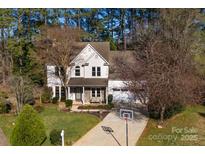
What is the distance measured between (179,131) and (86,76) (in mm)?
13480

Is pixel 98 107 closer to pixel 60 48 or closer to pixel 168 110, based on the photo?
pixel 60 48

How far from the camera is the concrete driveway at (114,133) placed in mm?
19719

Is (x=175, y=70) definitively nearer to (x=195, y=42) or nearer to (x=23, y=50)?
(x=195, y=42)

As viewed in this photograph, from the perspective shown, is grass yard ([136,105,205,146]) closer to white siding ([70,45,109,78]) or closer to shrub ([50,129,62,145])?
shrub ([50,129,62,145])

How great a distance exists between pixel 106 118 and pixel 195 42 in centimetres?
1148

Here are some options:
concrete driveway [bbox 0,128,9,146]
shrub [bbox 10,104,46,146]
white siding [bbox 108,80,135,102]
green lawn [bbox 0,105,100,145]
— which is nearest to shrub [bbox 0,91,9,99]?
green lawn [bbox 0,105,100,145]

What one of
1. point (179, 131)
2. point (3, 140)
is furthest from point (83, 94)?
point (3, 140)

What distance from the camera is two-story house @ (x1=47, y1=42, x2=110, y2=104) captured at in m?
33.5

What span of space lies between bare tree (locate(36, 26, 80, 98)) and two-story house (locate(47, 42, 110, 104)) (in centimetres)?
61

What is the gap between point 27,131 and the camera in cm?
1827

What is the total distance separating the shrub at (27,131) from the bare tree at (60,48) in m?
13.9

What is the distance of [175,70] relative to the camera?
23031mm

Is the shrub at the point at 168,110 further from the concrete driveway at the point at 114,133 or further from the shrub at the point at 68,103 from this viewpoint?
the shrub at the point at 68,103

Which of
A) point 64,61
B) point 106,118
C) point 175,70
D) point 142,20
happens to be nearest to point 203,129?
point 175,70
